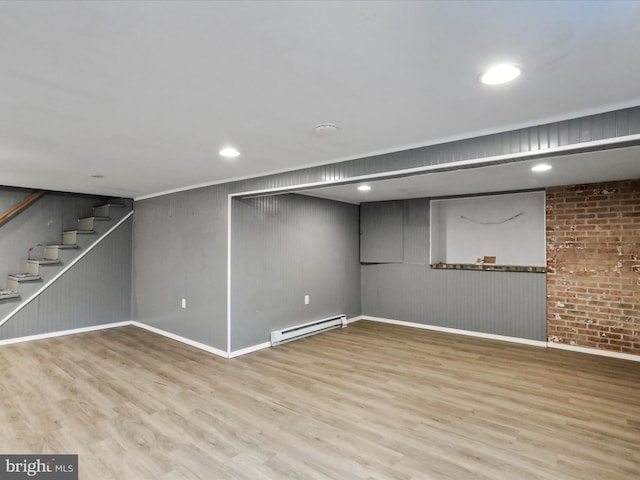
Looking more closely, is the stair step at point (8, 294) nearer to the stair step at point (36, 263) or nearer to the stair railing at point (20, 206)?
the stair step at point (36, 263)

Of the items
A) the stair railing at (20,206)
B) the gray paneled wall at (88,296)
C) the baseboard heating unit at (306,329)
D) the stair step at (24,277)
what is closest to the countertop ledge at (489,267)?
the baseboard heating unit at (306,329)

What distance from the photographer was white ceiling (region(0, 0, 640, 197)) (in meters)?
1.22

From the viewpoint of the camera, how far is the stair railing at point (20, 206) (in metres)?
5.05

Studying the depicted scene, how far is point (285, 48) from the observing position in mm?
1425

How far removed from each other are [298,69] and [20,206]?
18.3 ft

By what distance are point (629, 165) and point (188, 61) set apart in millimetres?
3912

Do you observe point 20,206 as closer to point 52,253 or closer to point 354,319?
point 52,253

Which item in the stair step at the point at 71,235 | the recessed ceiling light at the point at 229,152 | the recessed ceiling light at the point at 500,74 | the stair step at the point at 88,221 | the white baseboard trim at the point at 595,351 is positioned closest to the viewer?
the recessed ceiling light at the point at 500,74

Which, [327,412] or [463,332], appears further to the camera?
[463,332]

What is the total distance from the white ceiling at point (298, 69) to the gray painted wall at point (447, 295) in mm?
3129

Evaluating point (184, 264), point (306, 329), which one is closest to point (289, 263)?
point (306, 329)

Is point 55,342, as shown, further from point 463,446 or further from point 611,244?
point 611,244

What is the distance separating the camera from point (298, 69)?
63.0 inches

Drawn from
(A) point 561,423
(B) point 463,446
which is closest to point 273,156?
(B) point 463,446
